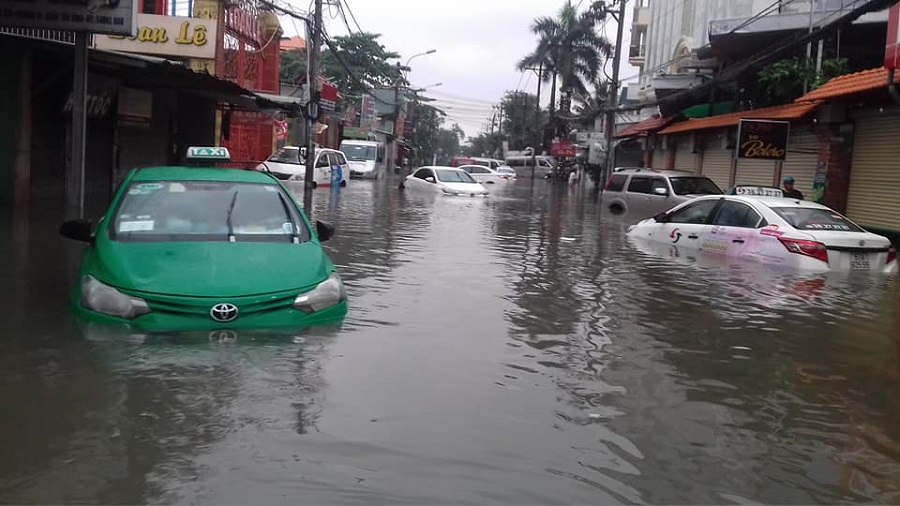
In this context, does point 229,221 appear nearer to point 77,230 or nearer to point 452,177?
point 77,230

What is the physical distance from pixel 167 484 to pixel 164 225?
373 cm

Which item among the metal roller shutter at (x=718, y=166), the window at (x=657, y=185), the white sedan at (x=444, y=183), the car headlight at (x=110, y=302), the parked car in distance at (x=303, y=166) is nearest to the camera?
the car headlight at (x=110, y=302)

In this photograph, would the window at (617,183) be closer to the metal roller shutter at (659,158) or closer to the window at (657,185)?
the window at (657,185)

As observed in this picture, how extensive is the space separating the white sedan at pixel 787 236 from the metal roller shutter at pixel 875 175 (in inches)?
264

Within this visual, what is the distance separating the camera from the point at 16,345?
6406mm

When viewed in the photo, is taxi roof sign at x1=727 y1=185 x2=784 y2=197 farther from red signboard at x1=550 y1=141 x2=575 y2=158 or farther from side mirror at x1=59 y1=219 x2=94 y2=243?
red signboard at x1=550 y1=141 x2=575 y2=158

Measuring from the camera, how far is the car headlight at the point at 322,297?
670 cm

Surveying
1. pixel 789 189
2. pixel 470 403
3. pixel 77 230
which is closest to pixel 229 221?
pixel 77 230

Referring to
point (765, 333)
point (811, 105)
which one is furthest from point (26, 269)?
point (811, 105)

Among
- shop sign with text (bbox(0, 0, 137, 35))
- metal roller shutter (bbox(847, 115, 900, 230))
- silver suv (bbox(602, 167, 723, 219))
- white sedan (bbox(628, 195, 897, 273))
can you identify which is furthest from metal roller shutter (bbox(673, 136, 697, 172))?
shop sign with text (bbox(0, 0, 137, 35))

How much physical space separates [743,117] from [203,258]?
19056 millimetres

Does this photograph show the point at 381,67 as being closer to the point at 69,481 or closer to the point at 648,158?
the point at 648,158

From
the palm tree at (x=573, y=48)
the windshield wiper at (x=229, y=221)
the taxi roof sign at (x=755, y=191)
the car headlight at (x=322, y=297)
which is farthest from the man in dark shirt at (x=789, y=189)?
the palm tree at (x=573, y=48)

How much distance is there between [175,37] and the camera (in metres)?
24.9
